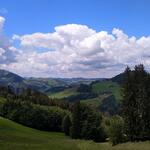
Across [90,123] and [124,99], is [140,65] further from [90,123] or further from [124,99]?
[90,123]

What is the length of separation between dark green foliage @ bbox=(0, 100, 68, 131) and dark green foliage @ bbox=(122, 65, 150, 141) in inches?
3157

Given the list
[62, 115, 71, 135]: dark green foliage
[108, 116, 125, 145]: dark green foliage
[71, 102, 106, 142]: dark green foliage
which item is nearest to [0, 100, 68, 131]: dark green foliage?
[62, 115, 71, 135]: dark green foliage

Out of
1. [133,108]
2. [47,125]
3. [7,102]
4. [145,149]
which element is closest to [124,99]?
[133,108]

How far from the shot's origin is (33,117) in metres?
158

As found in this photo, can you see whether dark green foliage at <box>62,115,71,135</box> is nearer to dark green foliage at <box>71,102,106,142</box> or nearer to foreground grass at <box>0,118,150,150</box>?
dark green foliage at <box>71,102,106,142</box>

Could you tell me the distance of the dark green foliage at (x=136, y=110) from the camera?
81250mm

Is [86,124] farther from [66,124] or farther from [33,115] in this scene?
[33,115]

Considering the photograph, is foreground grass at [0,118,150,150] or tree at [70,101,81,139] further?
tree at [70,101,81,139]

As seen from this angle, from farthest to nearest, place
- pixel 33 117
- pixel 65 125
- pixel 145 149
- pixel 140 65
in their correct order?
pixel 33 117 → pixel 65 125 → pixel 140 65 → pixel 145 149

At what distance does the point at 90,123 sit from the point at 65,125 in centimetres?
2706

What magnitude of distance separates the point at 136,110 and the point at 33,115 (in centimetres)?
8471

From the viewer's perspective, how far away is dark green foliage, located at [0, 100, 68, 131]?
6191 inches

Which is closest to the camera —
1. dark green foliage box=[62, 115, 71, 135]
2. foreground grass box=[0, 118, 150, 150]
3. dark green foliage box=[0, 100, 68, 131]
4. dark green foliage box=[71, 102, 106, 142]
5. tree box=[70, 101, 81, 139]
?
foreground grass box=[0, 118, 150, 150]

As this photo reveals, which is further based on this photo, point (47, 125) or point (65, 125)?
point (47, 125)
